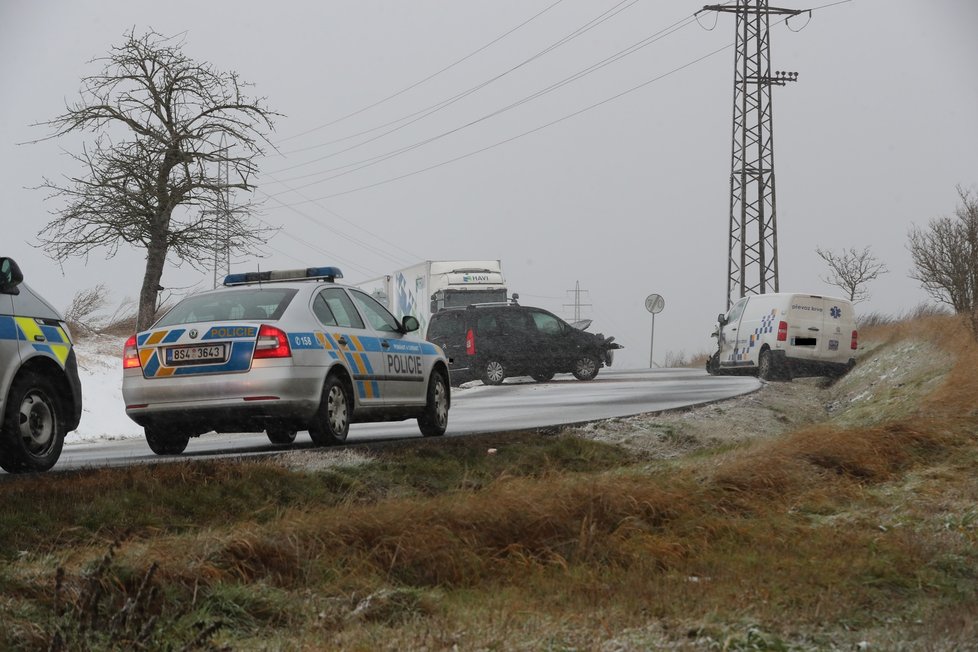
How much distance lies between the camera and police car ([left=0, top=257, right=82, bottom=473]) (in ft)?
28.8

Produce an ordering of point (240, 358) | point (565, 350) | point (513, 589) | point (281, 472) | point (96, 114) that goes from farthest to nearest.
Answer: point (96, 114) → point (565, 350) → point (240, 358) → point (281, 472) → point (513, 589)

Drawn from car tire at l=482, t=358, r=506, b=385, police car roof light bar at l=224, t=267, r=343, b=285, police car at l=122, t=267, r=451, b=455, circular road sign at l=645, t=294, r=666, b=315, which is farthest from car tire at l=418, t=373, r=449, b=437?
circular road sign at l=645, t=294, r=666, b=315

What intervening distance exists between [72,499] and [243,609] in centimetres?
272

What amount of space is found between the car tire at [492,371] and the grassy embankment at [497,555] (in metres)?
17.3

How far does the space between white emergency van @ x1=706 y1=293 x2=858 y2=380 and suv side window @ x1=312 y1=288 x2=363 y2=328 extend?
15100 millimetres

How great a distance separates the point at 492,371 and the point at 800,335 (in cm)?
704

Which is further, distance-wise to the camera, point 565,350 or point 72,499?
point 565,350

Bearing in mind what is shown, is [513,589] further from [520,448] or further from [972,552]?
[520,448]

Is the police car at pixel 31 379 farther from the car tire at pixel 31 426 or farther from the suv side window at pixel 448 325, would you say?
the suv side window at pixel 448 325

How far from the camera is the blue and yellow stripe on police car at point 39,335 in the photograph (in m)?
8.82

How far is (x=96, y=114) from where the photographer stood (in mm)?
35062

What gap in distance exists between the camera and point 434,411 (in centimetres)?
1319

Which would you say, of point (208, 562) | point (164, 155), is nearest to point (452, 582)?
point (208, 562)

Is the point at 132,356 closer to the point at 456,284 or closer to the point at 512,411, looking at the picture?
the point at 512,411
